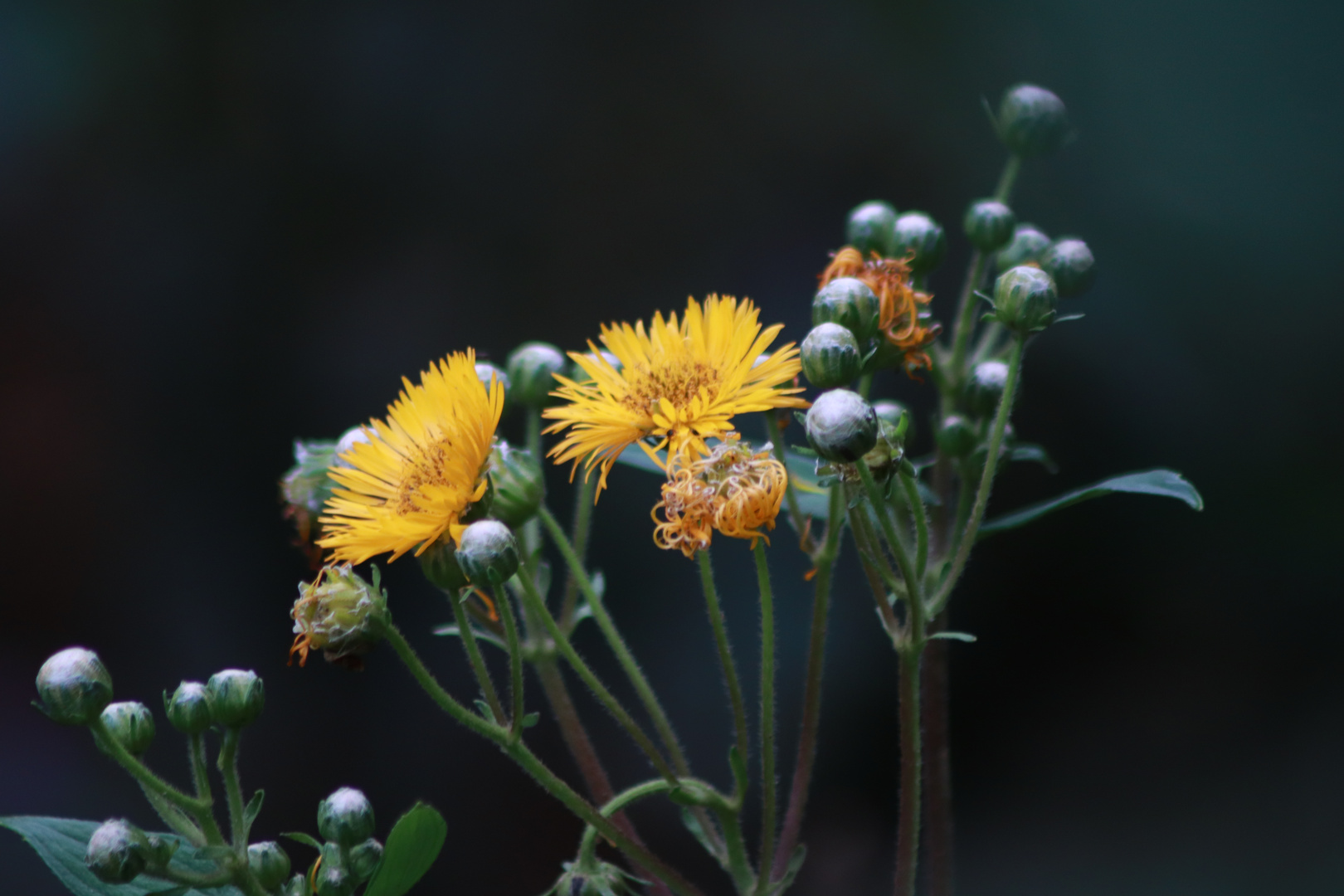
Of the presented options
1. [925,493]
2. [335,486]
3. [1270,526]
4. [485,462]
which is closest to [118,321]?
[335,486]

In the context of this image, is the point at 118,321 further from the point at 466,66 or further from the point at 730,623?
the point at 730,623

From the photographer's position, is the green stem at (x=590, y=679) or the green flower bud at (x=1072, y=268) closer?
the green stem at (x=590, y=679)

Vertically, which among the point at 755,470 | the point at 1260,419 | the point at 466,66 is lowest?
the point at 755,470

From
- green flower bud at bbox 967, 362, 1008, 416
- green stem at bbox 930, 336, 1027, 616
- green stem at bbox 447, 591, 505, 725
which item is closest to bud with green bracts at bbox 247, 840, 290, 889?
green stem at bbox 447, 591, 505, 725

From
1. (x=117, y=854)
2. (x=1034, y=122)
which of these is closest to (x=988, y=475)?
(x=1034, y=122)

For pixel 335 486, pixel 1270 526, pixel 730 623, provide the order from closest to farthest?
pixel 335 486 < pixel 1270 526 < pixel 730 623

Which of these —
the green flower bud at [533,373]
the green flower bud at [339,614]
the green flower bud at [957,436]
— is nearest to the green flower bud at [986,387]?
the green flower bud at [957,436]

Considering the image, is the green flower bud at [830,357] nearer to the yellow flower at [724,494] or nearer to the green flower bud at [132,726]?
the yellow flower at [724,494]
